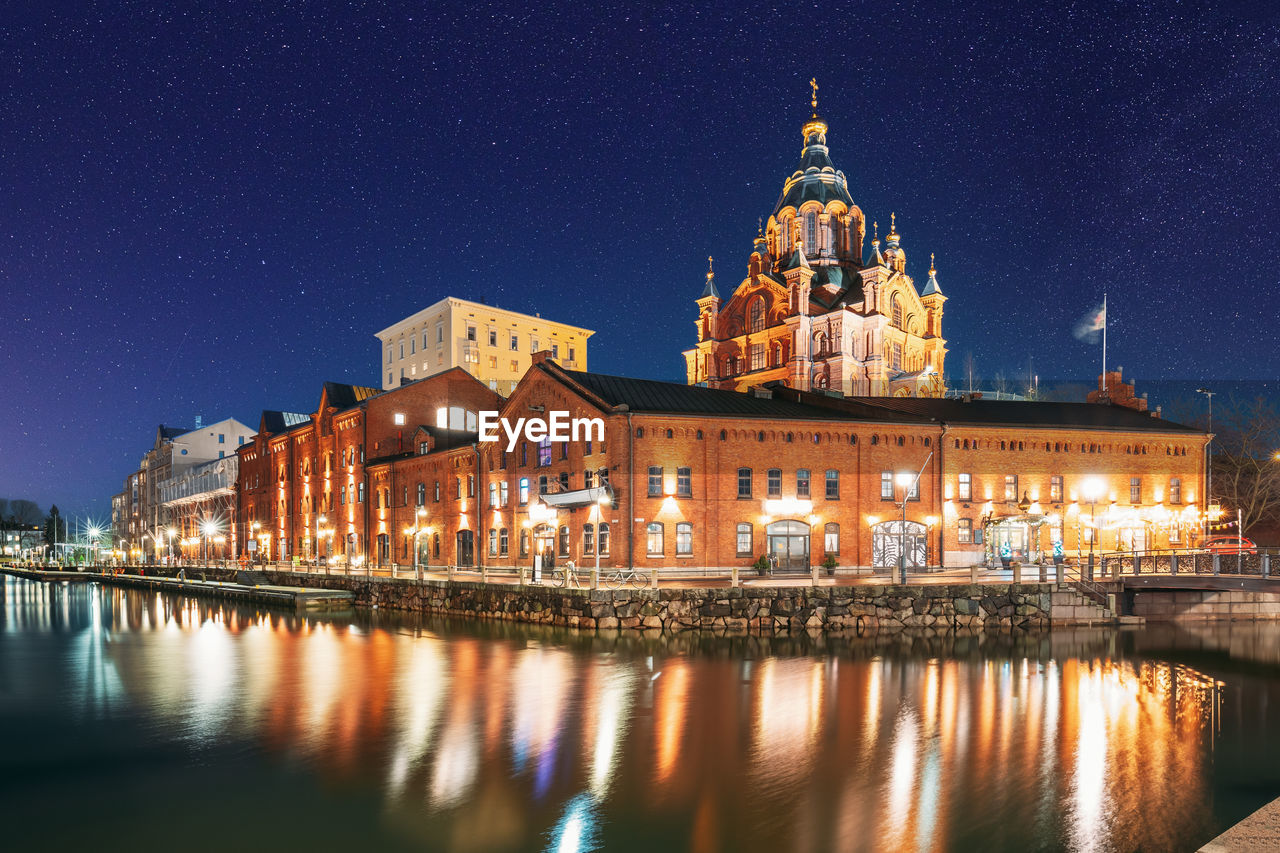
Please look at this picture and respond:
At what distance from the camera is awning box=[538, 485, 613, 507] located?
140 ft

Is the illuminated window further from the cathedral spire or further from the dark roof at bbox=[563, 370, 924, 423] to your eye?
the cathedral spire

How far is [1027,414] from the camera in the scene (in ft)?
174

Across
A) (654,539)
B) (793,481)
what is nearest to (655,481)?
(654,539)

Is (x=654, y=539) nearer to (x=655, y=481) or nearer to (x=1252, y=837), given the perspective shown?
(x=655, y=481)

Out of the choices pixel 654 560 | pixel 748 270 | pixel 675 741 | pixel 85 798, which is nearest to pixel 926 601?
pixel 654 560

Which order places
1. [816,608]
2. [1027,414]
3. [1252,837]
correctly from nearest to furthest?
[1252,837]
[816,608]
[1027,414]

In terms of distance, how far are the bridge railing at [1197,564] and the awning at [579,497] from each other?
23703 millimetres

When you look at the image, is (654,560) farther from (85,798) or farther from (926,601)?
(85,798)

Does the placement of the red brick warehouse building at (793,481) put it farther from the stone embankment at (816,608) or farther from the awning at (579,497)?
the stone embankment at (816,608)

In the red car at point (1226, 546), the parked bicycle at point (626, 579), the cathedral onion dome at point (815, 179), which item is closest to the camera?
the parked bicycle at point (626, 579)

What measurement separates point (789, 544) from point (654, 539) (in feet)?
23.8

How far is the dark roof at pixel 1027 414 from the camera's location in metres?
50.3

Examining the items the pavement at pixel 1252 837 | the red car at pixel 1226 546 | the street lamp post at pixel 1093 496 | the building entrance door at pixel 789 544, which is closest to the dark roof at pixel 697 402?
the building entrance door at pixel 789 544

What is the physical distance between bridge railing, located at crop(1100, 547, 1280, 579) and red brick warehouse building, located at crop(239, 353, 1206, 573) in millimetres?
4572
